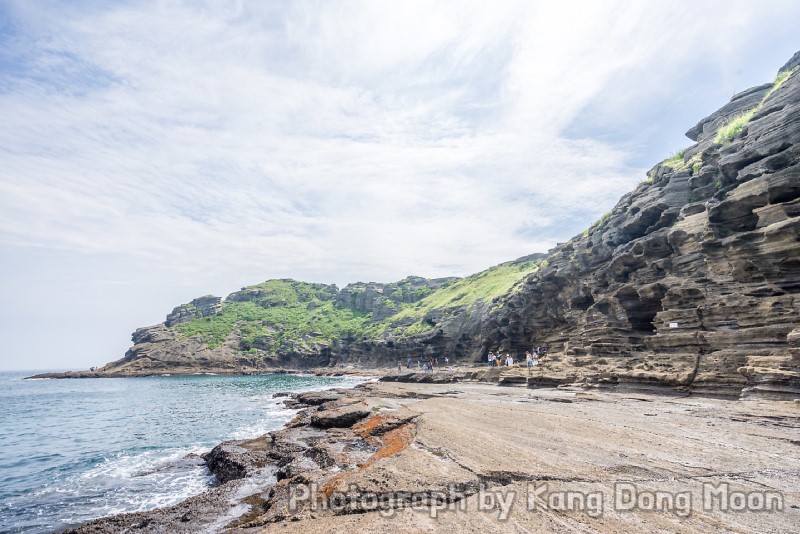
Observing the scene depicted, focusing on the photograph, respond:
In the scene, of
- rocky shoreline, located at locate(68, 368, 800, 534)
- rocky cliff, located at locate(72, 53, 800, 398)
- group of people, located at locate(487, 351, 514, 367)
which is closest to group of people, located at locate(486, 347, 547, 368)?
group of people, located at locate(487, 351, 514, 367)

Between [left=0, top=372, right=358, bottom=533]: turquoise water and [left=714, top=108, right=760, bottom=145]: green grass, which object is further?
[left=714, top=108, right=760, bottom=145]: green grass

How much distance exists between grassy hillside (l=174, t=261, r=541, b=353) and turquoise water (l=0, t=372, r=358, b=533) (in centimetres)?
5488

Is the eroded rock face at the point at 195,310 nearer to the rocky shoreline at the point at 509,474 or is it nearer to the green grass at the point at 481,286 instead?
the green grass at the point at 481,286

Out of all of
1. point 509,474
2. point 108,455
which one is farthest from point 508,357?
point 509,474

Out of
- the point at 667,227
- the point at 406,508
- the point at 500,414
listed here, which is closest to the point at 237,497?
the point at 406,508

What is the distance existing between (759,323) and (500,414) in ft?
51.0

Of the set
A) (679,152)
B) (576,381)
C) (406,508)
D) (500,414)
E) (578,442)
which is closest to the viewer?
(406,508)

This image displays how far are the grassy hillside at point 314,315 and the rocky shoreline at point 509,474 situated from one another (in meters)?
60.6

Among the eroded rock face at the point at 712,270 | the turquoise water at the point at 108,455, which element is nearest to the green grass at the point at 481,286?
the eroded rock face at the point at 712,270

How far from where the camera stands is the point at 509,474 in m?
9.60

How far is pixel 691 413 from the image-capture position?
58.2 feet

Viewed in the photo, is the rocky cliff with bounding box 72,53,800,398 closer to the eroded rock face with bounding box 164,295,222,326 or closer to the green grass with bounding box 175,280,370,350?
the green grass with bounding box 175,280,370,350

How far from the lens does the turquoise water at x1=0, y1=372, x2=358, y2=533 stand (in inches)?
544

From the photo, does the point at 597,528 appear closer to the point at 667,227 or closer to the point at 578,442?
the point at 578,442
